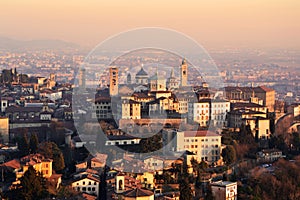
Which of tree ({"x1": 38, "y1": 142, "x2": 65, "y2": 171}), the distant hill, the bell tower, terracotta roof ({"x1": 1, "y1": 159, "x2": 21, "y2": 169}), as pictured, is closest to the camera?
terracotta roof ({"x1": 1, "y1": 159, "x2": 21, "y2": 169})

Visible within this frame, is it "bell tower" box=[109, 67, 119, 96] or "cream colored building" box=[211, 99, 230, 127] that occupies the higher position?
"bell tower" box=[109, 67, 119, 96]

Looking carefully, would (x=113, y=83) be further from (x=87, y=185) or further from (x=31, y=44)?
(x=31, y=44)

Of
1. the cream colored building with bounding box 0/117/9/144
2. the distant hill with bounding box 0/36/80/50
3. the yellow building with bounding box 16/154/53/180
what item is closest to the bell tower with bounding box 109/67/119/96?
the cream colored building with bounding box 0/117/9/144

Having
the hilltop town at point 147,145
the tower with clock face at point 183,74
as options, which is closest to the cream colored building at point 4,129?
the hilltop town at point 147,145

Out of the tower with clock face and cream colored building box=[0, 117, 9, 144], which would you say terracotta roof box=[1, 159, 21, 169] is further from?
the tower with clock face

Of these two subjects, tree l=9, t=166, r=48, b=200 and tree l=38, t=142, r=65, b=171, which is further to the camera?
tree l=38, t=142, r=65, b=171

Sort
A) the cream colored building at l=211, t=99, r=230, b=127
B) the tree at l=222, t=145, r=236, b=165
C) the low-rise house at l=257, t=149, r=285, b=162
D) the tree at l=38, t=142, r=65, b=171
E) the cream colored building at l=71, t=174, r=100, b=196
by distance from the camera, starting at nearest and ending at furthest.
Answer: the cream colored building at l=71, t=174, r=100, b=196
the tree at l=38, t=142, r=65, b=171
the tree at l=222, t=145, r=236, b=165
the low-rise house at l=257, t=149, r=285, b=162
the cream colored building at l=211, t=99, r=230, b=127

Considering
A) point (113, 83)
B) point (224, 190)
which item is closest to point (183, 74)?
point (113, 83)
